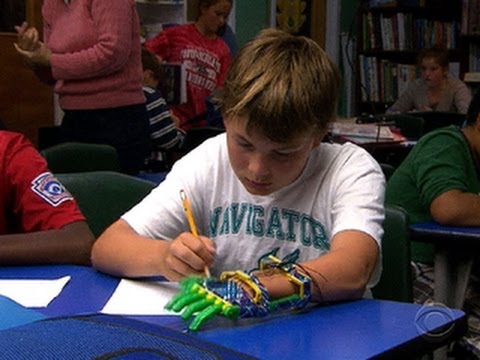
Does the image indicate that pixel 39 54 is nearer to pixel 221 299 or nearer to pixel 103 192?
pixel 103 192

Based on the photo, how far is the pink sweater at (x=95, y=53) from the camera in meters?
2.81

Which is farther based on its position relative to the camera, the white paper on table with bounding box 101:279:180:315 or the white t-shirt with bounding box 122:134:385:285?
the white t-shirt with bounding box 122:134:385:285

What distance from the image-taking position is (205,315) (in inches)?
39.7

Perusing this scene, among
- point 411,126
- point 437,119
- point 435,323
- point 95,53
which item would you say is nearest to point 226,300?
point 435,323

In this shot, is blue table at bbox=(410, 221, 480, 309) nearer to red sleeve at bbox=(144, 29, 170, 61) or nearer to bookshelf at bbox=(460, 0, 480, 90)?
red sleeve at bbox=(144, 29, 170, 61)

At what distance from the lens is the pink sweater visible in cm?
281

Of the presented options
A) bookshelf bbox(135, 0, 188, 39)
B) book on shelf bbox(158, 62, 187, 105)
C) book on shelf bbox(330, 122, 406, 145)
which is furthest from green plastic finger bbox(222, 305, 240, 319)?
bookshelf bbox(135, 0, 188, 39)

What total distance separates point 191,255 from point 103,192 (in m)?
0.73

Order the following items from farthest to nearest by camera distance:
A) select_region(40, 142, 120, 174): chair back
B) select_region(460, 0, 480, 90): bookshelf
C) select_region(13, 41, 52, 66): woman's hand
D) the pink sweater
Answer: select_region(460, 0, 480, 90): bookshelf → select_region(13, 41, 52, 66): woman's hand → the pink sweater → select_region(40, 142, 120, 174): chair back

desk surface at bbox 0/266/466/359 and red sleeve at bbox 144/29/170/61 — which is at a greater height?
red sleeve at bbox 144/29/170/61

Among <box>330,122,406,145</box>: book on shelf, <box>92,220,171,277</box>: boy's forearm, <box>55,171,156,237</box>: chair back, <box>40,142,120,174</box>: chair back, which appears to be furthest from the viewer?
<box>330,122,406,145</box>: book on shelf

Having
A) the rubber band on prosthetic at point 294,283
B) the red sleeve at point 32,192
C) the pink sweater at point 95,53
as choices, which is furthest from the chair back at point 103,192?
the pink sweater at point 95,53

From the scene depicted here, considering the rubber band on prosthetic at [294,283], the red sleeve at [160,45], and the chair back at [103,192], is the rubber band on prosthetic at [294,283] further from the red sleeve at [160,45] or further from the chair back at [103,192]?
the red sleeve at [160,45]

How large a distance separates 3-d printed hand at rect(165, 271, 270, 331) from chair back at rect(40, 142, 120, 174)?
152cm
